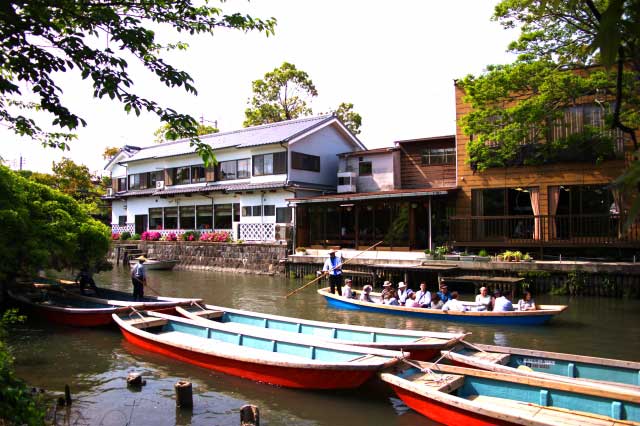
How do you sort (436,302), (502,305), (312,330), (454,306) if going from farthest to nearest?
(436,302), (454,306), (502,305), (312,330)

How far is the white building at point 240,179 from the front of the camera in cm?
2912

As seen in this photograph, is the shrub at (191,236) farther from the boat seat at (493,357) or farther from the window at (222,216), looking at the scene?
the boat seat at (493,357)

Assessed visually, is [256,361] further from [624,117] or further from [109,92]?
[624,117]

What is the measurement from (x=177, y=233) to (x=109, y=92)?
99.2 feet

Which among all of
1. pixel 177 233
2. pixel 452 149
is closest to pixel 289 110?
pixel 177 233

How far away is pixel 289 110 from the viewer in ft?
132

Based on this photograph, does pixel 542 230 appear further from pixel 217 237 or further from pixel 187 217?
pixel 187 217

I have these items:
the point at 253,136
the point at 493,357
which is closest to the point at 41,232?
the point at 493,357

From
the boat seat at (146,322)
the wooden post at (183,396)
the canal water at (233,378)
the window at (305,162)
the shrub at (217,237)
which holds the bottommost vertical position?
the canal water at (233,378)

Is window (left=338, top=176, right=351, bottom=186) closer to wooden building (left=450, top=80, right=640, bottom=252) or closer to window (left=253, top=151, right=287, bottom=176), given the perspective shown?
window (left=253, top=151, right=287, bottom=176)

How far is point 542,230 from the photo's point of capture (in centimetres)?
1970

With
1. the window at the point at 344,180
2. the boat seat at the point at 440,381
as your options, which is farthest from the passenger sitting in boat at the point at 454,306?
the window at the point at 344,180

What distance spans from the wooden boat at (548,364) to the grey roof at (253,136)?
70.4 feet

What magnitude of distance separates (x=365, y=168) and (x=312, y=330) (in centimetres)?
1943
